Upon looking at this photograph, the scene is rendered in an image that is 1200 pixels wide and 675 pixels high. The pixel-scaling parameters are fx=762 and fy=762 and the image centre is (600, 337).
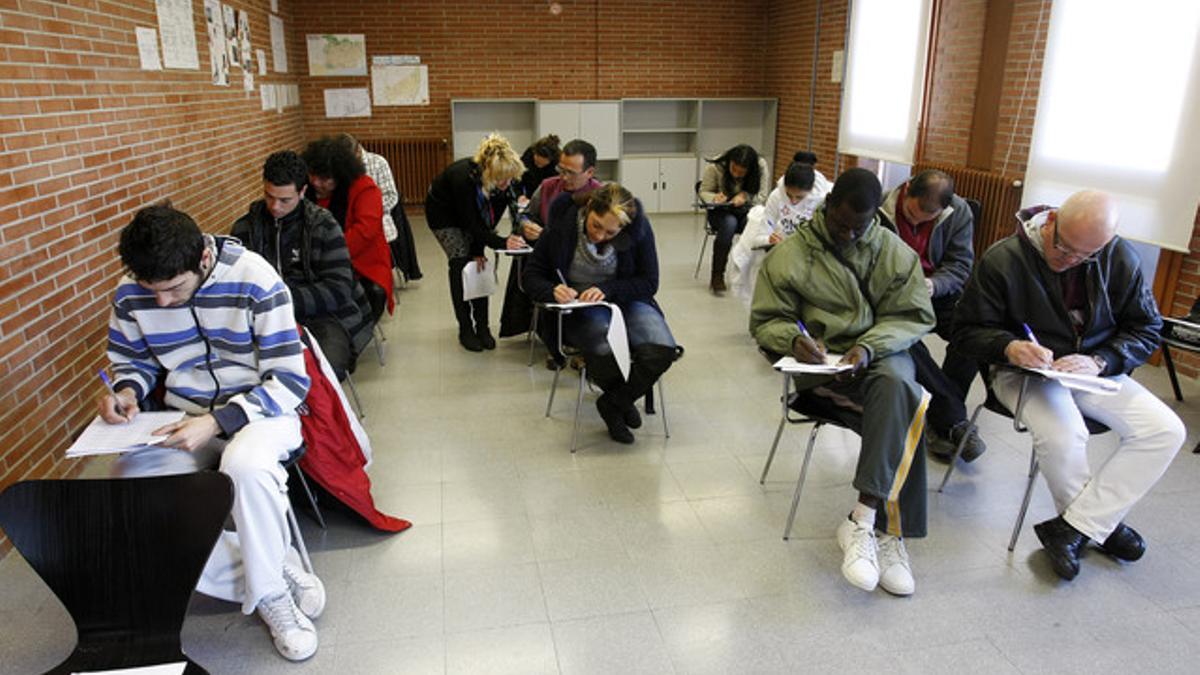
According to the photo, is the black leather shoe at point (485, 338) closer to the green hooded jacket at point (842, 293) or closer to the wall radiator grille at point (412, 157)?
the green hooded jacket at point (842, 293)

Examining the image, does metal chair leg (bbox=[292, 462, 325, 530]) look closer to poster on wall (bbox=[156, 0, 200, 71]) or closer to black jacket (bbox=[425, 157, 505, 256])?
black jacket (bbox=[425, 157, 505, 256])

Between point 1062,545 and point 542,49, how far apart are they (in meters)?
7.97

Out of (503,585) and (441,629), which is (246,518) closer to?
(441,629)

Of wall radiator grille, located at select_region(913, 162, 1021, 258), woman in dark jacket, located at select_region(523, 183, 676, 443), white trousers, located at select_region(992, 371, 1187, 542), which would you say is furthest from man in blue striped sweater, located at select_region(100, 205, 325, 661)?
wall radiator grille, located at select_region(913, 162, 1021, 258)

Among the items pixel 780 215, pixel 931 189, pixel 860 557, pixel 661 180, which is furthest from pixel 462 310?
pixel 661 180

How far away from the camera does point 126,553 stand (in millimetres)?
1588

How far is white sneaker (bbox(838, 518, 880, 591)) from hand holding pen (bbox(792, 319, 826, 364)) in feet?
1.81

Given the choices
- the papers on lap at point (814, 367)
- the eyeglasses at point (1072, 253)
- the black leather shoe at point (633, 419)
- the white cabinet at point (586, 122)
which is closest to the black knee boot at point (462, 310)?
the black leather shoe at point (633, 419)

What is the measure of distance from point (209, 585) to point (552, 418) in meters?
1.75

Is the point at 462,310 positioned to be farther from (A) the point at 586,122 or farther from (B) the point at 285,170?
(A) the point at 586,122

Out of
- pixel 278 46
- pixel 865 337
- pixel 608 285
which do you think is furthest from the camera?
pixel 278 46

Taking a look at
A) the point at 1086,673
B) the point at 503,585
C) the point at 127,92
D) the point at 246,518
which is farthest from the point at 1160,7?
the point at 127,92

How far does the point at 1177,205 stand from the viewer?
160 inches

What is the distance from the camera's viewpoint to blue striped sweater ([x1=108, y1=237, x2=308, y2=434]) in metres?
2.07
